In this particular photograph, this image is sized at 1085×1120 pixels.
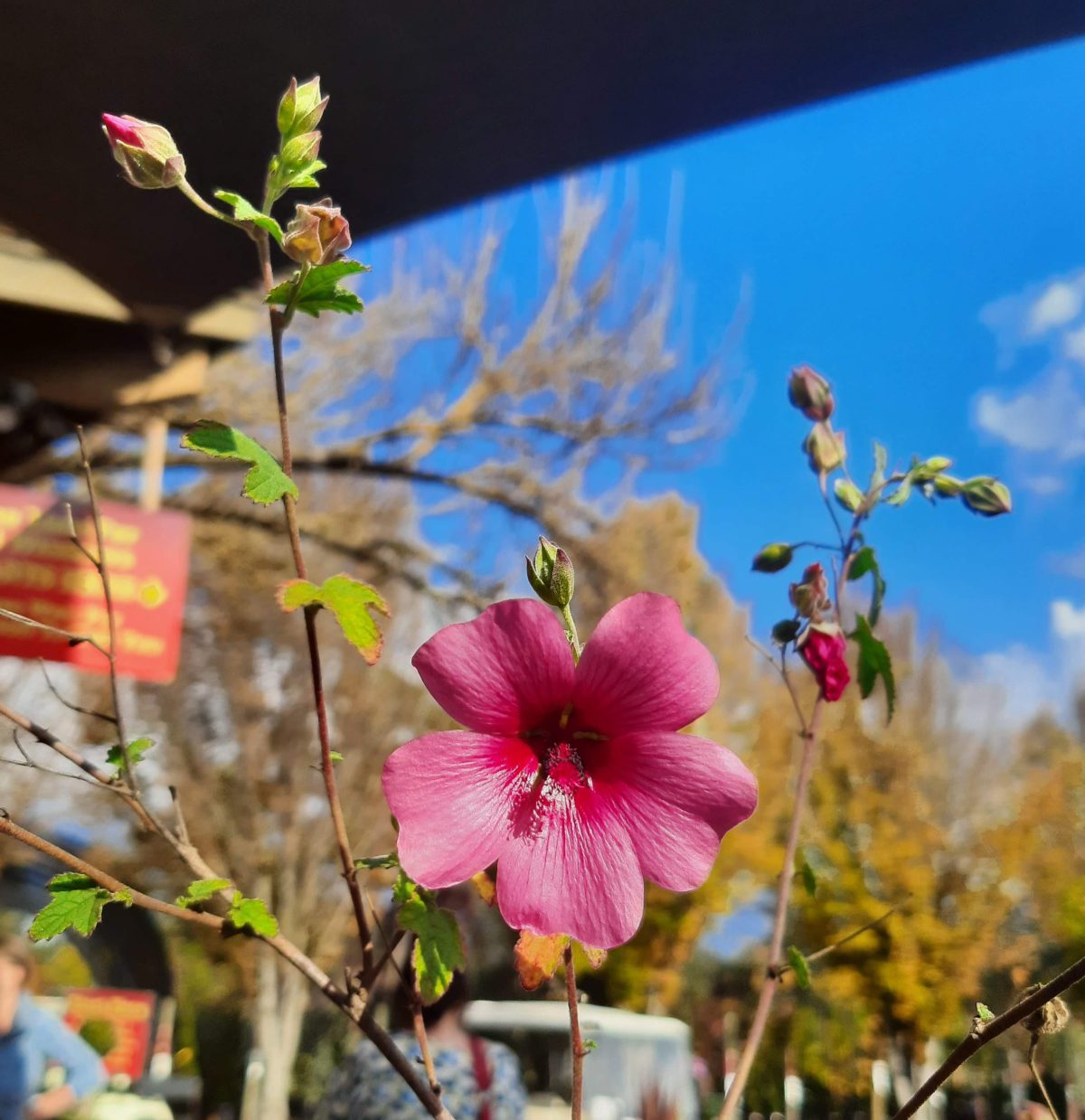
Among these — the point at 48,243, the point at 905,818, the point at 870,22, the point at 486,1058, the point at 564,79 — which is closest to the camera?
the point at 486,1058

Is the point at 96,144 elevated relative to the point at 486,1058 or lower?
elevated

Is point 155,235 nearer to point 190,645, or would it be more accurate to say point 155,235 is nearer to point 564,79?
point 564,79

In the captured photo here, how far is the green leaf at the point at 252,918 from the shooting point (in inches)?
12.3

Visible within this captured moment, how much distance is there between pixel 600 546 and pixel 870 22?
14.5 ft

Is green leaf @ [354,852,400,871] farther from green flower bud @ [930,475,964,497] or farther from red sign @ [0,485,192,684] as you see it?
red sign @ [0,485,192,684]

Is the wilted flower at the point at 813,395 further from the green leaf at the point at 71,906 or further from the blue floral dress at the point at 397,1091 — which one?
the blue floral dress at the point at 397,1091

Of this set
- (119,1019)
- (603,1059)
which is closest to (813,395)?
(119,1019)

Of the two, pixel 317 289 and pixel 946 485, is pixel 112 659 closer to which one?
pixel 317 289

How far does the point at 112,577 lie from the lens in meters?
2.65

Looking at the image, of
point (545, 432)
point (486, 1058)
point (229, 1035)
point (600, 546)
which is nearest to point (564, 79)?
point (486, 1058)

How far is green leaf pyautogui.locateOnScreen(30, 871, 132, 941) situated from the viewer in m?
0.31

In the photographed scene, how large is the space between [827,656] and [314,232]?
0.27 metres

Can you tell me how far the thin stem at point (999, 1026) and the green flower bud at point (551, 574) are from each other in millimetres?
169

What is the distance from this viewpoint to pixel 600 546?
20.4 ft
